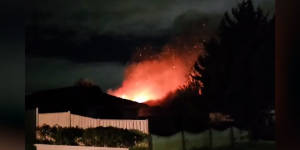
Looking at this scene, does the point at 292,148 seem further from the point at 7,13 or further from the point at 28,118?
the point at 7,13

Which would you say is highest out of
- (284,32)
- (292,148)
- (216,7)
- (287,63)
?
(216,7)

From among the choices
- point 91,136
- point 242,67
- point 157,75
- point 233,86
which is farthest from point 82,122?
point 242,67

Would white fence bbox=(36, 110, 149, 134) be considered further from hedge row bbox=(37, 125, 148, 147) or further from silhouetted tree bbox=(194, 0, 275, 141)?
silhouetted tree bbox=(194, 0, 275, 141)

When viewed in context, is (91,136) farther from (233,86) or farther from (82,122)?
(233,86)

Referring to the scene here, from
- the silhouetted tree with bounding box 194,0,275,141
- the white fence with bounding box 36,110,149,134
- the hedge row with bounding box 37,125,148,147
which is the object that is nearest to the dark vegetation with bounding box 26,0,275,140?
the silhouetted tree with bounding box 194,0,275,141

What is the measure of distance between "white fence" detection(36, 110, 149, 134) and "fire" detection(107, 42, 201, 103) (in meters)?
0.29

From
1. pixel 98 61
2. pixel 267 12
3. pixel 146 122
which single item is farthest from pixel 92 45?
pixel 267 12

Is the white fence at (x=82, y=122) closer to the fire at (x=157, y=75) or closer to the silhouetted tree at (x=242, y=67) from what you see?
the fire at (x=157, y=75)

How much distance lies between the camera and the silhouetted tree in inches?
167

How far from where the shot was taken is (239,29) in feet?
14.3

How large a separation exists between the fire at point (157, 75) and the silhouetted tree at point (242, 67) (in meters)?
0.18

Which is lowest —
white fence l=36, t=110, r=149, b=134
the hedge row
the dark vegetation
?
Result: the hedge row

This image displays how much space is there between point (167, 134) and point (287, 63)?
60.0 inches

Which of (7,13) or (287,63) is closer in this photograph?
(287,63)
